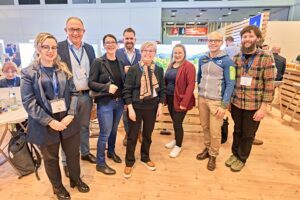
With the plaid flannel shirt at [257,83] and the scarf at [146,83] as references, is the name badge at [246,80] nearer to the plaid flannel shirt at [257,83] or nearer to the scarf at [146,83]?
the plaid flannel shirt at [257,83]

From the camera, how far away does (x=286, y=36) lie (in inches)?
373

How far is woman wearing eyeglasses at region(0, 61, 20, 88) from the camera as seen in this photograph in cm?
301

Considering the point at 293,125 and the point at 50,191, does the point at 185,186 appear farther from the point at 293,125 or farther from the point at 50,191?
the point at 293,125

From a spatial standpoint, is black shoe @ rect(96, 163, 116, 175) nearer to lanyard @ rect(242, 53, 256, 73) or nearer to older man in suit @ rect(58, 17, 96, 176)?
older man in suit @ rect(58, 17, 96, 176)

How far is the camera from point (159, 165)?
2.64 metres

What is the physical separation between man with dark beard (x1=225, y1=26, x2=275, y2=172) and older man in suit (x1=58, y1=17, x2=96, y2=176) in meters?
1.69

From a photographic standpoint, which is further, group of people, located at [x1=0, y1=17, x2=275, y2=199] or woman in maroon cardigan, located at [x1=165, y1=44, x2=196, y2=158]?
woman in maroon cardigan, located at [x1=165, y1=44, x2=196, y2=158]

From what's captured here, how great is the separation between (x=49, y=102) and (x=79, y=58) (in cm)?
71

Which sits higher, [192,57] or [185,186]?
[192,57]

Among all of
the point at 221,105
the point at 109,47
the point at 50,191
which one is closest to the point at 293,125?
the point at 221,105

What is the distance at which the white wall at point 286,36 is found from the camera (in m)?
9.30

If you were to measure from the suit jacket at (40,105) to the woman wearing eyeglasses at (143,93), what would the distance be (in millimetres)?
592

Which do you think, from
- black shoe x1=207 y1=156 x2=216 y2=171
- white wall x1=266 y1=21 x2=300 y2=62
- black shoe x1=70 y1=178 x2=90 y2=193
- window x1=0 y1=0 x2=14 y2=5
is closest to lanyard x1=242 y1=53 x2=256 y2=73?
black shoe x1=207 y1=156 x2=216 y2=171

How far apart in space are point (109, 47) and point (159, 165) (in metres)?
1.60
